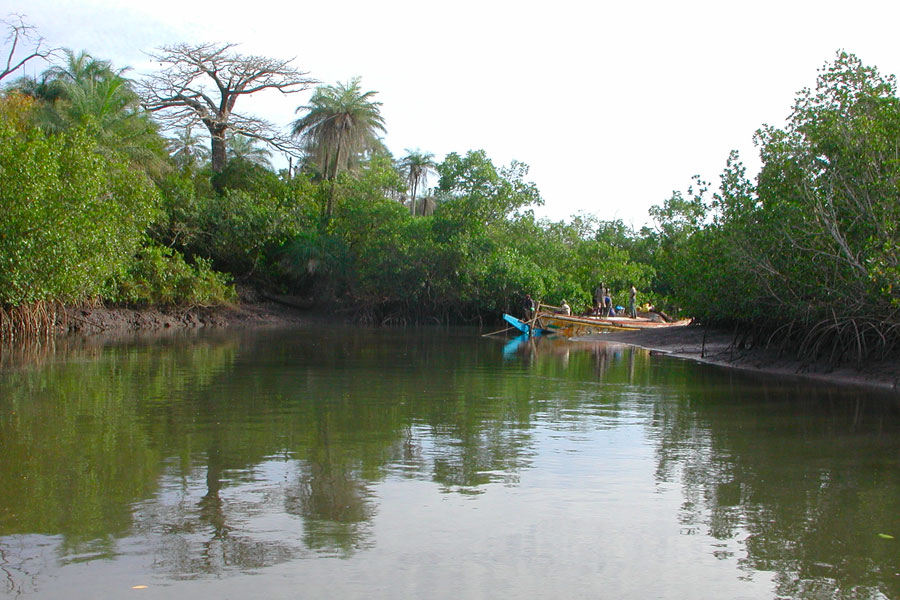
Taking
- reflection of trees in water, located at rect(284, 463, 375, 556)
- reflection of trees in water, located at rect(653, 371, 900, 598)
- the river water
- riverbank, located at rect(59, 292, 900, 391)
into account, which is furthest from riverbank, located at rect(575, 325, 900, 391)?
reflection of trees in water, located at rect(284, 463, 375, 556)

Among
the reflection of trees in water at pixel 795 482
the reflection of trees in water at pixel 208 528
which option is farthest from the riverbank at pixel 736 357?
the reflection of trees in water at pixel 208 528

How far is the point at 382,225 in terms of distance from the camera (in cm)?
3816

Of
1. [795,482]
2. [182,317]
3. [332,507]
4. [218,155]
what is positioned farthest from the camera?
[218,155]

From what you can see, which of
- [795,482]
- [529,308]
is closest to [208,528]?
[795,482]

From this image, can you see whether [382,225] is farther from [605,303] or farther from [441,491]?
[441,491]

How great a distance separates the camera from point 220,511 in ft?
20.1

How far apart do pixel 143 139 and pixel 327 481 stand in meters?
28.0

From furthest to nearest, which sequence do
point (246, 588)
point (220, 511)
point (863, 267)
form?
1. point (863, 267)
2. point (220, 511)
3. point (246, 588)

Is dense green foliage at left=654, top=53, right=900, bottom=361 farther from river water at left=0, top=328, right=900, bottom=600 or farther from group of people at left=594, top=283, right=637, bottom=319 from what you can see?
group of people at left=594, top=283, right=637, bottom=319

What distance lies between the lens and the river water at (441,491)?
4.98 metres

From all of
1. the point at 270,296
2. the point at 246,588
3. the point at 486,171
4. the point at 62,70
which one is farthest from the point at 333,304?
the point at 246,588

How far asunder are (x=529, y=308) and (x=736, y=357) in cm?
1479

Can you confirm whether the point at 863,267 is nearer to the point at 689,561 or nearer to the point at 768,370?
the point at 768,370

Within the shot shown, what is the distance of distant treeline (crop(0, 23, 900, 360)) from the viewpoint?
15.3 m
